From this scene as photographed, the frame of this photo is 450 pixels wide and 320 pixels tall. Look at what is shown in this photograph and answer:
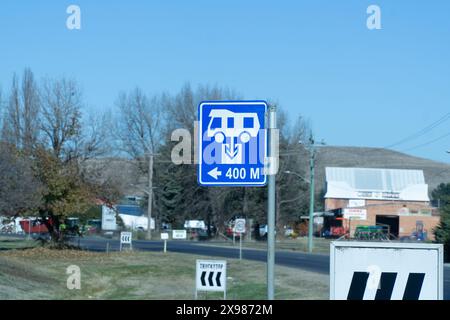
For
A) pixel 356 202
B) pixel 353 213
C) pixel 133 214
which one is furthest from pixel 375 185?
pixel 133 214

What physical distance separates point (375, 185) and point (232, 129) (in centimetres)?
8675

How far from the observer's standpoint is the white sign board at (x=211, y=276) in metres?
14.1

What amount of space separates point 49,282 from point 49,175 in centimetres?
1533

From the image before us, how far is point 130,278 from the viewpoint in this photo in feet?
96.0

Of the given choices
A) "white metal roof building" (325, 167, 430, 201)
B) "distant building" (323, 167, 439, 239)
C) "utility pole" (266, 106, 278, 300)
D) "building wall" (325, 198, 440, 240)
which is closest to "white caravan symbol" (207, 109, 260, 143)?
"utility pole" (266, 106, 278, 300)

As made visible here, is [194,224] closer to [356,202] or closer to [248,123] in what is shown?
[356,202]

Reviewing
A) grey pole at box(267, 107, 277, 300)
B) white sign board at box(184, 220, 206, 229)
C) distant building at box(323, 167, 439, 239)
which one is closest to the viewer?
grey pole at box(267, 107, 277, 300)

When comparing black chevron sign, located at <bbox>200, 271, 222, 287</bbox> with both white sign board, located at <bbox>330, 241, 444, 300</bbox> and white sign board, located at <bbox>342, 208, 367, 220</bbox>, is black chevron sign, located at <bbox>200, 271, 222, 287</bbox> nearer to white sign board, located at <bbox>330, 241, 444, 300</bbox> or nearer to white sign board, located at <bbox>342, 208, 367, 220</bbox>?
white sign board, located at <bbox>330, 241, 444, 300</bbox>

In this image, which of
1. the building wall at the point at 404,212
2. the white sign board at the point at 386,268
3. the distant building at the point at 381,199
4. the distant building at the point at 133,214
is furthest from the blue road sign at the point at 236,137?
the distant building at the point at 133,214

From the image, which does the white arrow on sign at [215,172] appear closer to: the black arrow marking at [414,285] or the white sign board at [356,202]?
the black arrow marking at [414,285]

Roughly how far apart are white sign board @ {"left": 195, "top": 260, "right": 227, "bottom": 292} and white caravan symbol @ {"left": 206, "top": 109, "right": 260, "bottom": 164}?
672cm

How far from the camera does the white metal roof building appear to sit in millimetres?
89938
